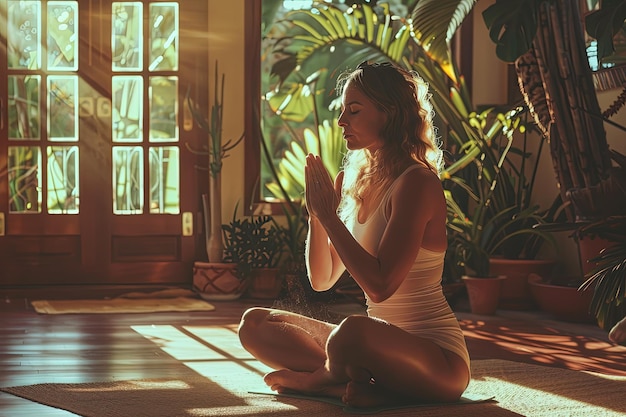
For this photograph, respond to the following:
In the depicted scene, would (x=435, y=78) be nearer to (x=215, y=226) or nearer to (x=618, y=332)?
(x=215, y=226)

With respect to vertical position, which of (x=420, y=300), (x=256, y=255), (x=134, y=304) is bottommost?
(x=134, y=304)

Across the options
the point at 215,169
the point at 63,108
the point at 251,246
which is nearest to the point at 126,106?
the point at 63,108

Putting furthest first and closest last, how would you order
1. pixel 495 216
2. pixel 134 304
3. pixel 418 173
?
pixel 134 304
pixel 495 216
pixel 418 173

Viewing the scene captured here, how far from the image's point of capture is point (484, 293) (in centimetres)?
507

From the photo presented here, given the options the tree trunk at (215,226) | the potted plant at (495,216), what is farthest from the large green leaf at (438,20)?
the tree trunk at (215,226)

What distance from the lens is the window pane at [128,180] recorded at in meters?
6.07

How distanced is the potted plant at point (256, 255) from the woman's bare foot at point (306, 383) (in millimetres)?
2788

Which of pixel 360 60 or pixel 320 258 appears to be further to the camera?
pixel 360 60

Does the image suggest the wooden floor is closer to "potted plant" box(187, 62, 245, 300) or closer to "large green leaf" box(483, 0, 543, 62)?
"potted plant" box(187, 62, 245, 300)

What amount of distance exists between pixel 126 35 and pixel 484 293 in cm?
267

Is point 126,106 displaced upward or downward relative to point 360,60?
downward

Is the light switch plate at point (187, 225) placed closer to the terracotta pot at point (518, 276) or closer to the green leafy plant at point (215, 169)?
the green leafy plant at point (215, 169)

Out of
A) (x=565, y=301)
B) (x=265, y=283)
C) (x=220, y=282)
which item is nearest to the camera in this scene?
(x=565, y=301)

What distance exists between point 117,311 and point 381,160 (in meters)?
2.77
